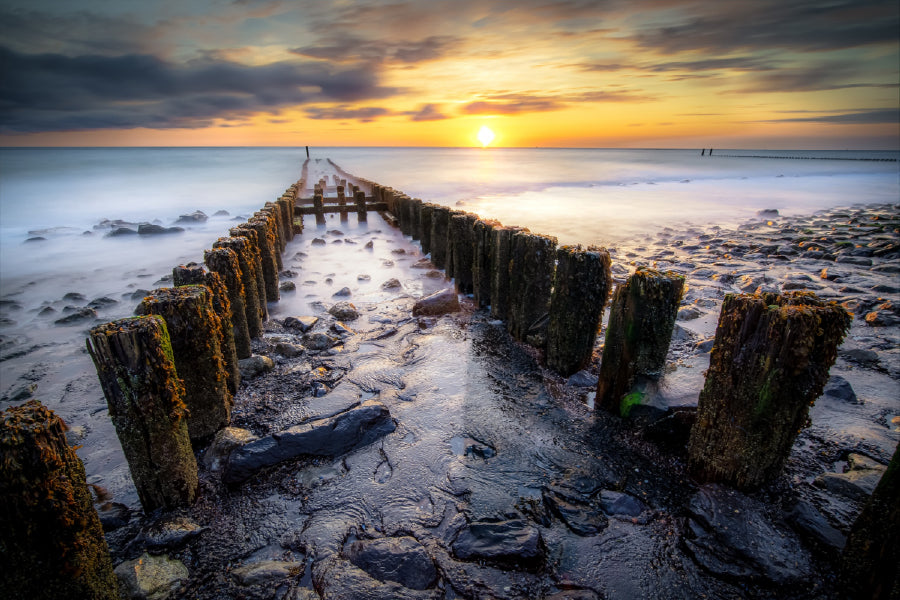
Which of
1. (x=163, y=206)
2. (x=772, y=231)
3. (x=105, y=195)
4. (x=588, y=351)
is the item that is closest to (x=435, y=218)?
(x=588, y=351)

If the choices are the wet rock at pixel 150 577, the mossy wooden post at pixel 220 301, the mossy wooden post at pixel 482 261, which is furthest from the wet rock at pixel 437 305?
the wet rock at pixel 150 577

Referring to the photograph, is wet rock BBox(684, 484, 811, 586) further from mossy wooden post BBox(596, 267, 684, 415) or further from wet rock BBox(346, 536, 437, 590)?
wet rock BBox(346, 536, 437, 590)

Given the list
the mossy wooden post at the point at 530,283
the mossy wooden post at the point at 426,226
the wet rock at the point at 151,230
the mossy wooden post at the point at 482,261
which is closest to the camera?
the mossy wooden post at the point at 530,283

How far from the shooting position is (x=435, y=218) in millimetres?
7469

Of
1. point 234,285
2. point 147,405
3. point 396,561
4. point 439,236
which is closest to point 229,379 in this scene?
point 234,285

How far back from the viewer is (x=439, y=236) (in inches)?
297

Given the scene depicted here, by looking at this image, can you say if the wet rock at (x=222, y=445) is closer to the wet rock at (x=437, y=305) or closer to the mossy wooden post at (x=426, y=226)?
the wet rock at (x=437, y=305)

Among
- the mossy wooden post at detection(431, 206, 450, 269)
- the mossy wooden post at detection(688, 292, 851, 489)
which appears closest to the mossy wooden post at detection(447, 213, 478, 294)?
the mossy wooden post at detection(431, 206, 450, 269)

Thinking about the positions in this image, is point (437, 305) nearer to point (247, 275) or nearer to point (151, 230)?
point (247, 275)

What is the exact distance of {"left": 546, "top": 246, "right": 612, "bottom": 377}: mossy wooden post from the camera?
335 centimetres

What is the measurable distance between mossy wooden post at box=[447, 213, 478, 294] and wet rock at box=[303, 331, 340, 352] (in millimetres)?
2088

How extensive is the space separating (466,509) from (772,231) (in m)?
13.9

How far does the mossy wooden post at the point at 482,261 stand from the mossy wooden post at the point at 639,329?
6.99ft

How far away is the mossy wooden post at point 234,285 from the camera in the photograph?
376 centimetres
